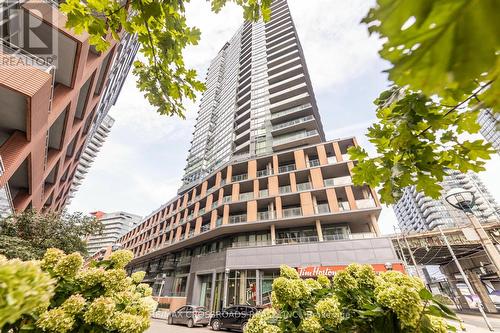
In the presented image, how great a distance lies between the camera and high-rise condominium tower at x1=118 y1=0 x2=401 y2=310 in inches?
744

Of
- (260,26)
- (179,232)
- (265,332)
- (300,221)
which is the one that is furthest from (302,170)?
(260,26)

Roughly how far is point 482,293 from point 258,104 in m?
37.8

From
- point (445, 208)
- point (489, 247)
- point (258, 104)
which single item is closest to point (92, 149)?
point (258, 104)

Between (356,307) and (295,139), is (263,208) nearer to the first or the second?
(295,139)

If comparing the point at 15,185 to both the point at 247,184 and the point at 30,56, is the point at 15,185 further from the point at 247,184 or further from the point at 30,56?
the point at 247,184

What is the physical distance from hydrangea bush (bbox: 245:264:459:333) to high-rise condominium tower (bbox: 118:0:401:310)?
16072mm

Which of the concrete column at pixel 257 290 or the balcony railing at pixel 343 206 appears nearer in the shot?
the concrete column at pixel 257 290

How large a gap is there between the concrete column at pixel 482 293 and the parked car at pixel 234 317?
1163 inches

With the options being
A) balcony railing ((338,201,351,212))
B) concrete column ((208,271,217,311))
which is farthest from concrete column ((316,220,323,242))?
concrete column ((208,271,217,311))

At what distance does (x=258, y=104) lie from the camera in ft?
113

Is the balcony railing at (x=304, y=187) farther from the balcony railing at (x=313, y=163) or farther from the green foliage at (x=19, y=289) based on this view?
the green foliage at (x=19, y=289)

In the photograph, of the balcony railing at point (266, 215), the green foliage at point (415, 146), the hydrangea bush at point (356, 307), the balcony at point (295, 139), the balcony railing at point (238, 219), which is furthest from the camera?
the balcony at point (295, 139)

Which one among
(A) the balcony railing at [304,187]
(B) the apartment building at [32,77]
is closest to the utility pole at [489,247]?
(A) the balcony railing at [304,187]

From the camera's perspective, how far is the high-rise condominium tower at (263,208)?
62.0ft
